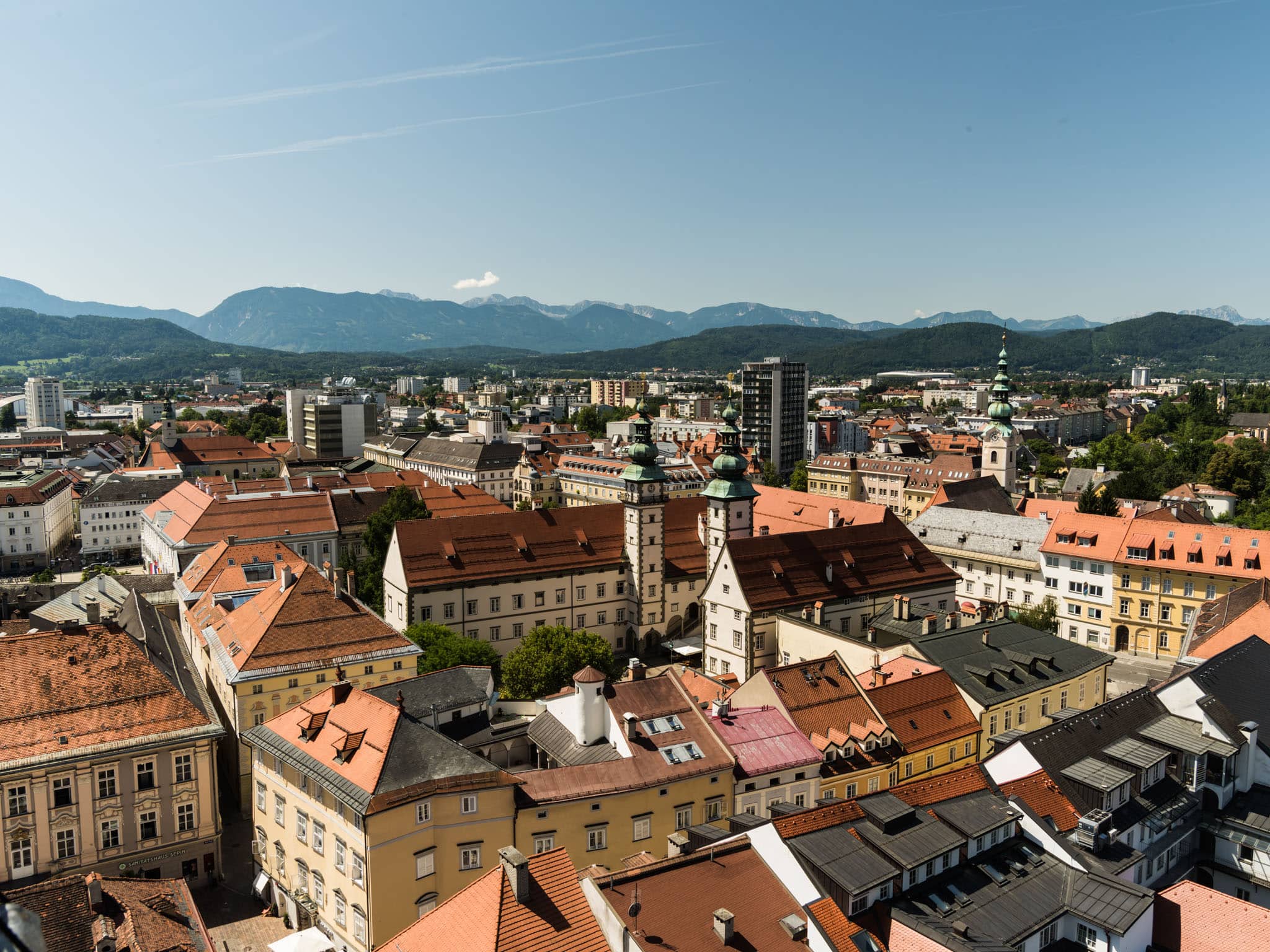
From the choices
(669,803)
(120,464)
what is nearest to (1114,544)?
(669,803)

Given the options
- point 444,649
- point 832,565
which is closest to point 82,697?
point 444,649

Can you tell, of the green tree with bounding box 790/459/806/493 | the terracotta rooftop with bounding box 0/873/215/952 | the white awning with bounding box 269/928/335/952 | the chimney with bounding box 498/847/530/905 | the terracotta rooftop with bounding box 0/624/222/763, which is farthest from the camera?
the green tree with bounding box 790/459/806/493

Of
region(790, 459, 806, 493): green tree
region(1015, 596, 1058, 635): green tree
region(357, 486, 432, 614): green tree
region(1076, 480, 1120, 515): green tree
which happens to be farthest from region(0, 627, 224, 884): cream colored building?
region(790, 459, 806, 493): green tree

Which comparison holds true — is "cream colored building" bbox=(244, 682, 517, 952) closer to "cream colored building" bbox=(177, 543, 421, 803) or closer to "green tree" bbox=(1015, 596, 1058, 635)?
"cream colored building" bbox=(177, 543, 421, 803)

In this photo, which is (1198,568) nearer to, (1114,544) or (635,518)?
(1114,544)

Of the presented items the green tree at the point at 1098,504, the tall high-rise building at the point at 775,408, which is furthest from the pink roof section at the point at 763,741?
the tall high-rise building at the point at 775,408

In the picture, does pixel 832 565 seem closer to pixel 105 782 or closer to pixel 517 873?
pixel 517 873

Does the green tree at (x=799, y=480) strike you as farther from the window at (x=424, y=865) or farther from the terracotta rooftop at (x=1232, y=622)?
the window at (x=424, y=865)

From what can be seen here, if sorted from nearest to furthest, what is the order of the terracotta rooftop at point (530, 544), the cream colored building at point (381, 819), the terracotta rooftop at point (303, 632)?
the cream colored building at point (381, 819) → the terracotta rooftop at point (303, 632) → the terracotta rooftop at point (530, 544)
